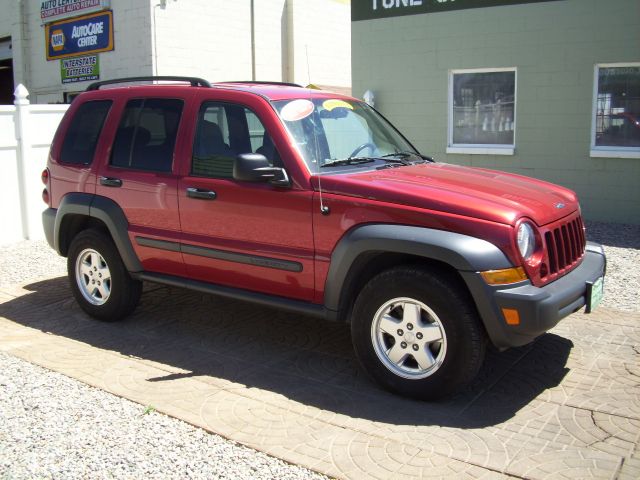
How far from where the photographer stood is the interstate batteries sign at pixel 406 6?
36.0 ft

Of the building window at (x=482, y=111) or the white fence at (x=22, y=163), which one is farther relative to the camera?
the building window at (x=482, y=111)

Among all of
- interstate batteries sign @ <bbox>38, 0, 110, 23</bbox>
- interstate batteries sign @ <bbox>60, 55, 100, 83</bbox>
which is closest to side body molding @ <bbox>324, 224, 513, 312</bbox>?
interstate batteries sign @ <bbox>38, 0, 110, 23</bbox>

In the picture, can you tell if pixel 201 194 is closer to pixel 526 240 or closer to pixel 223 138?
pixel 223 138

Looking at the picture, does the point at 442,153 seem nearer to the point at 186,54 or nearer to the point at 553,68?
the point at 553,68

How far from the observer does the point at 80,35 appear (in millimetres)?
15469

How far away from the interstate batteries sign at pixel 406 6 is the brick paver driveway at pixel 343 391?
21.0ft

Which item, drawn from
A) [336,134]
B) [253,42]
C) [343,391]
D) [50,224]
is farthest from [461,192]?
[253,42]

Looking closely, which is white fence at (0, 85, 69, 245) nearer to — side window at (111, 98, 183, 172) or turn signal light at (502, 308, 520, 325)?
side window at (111, 98, 183, 172)

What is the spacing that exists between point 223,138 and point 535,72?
22.4ft

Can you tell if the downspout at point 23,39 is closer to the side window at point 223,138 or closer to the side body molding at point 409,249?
the side window at point 223,138

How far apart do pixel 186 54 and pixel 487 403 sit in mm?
12139

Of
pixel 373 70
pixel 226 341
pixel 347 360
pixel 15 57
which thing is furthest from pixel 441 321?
pixel 15 57

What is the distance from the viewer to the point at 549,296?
414 centimetres

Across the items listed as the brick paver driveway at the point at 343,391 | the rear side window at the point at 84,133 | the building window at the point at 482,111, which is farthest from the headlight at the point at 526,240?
the building window at the point at 482,111
